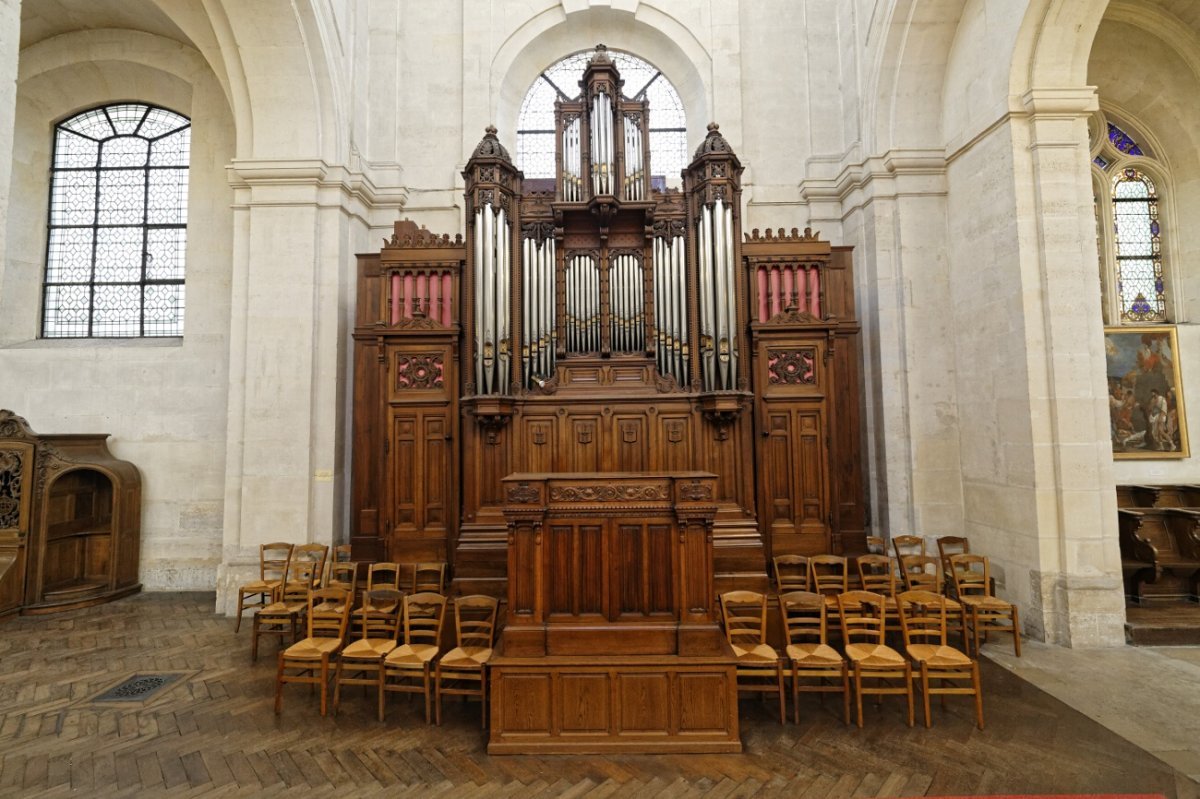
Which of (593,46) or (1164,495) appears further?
(593,46)

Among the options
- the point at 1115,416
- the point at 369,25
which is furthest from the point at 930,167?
the point at 369,25

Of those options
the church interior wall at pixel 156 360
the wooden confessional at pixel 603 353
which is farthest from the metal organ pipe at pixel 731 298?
the church interior wall at pixel 156 360

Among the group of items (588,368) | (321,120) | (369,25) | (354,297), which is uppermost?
(369,25)

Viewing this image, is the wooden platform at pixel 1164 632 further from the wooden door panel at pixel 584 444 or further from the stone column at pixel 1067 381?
the wooden door panel at pixel 584 444

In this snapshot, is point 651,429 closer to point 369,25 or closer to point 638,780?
point 638,780

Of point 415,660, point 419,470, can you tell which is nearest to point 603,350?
point 419,470

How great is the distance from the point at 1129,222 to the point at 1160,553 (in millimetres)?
4584

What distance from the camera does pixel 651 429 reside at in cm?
643

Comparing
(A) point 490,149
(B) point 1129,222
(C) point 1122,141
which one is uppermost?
(C) point 1122,141

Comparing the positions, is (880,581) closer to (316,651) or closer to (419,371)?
(316,651)

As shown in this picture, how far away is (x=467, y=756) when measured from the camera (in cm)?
356

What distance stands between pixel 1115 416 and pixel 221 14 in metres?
11.5

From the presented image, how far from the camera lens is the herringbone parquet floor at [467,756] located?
10.6ft

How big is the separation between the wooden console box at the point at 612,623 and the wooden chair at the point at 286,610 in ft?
6.86
